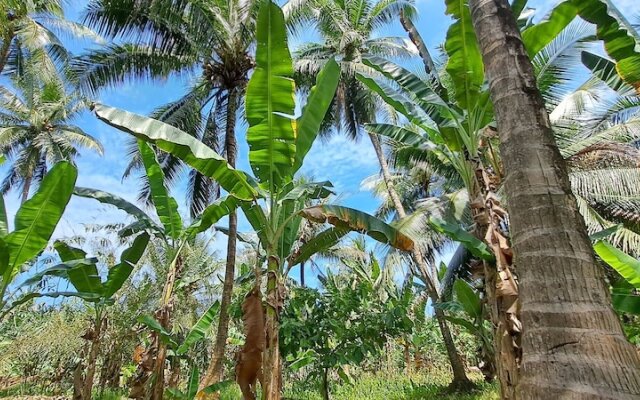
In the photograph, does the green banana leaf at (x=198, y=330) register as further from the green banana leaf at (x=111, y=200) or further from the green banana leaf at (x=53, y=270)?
the green banana leaf at (x=53, y=270)

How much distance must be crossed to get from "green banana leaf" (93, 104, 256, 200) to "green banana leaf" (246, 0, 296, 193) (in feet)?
0.98

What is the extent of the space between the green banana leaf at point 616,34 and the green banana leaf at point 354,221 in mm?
2839

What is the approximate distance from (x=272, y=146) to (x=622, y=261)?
3980 millimetres

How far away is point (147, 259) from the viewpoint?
35.1 ft

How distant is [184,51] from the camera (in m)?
11.6

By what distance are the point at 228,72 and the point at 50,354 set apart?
8.51 metres

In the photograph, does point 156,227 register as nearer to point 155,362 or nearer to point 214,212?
point 214,212

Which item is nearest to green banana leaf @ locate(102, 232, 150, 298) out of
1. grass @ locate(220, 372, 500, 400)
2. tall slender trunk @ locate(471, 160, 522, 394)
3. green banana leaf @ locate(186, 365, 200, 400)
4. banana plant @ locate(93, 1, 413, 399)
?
green banana leaf @ locate(186, 365, 200, 400)

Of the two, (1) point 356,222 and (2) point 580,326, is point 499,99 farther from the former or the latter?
(1) point 356,222

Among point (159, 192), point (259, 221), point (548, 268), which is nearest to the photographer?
point (548, 268)

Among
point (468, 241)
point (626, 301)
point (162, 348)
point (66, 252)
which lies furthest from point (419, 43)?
point (66, 252)

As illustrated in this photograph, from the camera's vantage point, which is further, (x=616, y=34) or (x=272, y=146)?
(x=272, y=146)

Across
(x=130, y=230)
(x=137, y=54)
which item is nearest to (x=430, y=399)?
(x=130, y=230)

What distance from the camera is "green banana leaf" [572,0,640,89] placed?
12.1 feet
